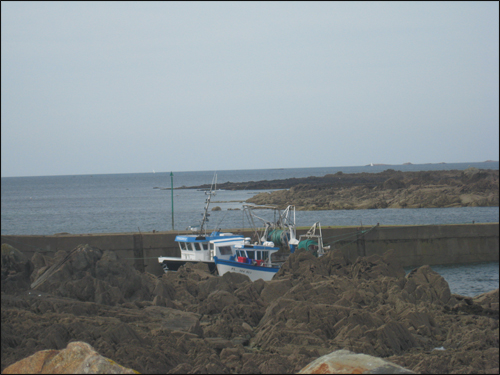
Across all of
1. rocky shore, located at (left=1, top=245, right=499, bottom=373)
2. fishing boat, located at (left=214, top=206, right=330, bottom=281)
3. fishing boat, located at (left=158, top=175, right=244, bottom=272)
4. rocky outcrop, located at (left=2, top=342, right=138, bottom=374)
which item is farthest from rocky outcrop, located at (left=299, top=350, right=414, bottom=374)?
fishing boat, located at (left=158, top=175, right=244, bottom=272)

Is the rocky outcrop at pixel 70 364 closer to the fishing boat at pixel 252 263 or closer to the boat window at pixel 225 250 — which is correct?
the fishing boat at pixel 252 263

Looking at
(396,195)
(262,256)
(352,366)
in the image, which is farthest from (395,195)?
(352,366)

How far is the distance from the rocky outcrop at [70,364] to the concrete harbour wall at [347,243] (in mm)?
15399

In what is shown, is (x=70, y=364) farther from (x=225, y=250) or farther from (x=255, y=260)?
(x=225, y=250)

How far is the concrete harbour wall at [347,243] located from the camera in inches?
703

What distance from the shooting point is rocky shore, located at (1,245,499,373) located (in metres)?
7.03

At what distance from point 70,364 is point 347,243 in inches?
696

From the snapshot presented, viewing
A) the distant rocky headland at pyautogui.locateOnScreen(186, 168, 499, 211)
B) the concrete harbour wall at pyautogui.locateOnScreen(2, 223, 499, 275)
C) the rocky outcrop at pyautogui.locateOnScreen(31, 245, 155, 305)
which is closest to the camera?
the rocky outcrop at pyautogui.locateOnScreen(31, 245, 155, 305)

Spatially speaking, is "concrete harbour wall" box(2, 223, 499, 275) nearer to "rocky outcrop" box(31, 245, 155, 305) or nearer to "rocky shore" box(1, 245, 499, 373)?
"rocky shore" box(1, 245, 499, 373)

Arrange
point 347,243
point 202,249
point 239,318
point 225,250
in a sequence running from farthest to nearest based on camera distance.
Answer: point 347,243 < point 202,249 < point 225,250 < point 239,318

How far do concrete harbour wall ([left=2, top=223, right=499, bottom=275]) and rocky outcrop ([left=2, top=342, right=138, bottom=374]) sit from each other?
1540 centimetres

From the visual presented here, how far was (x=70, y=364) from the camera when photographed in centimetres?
342

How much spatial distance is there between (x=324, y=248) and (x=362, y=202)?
31.8 m

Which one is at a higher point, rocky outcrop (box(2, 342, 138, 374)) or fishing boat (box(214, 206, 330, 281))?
rocky outcrop (box(2, 342, 138, 374))
